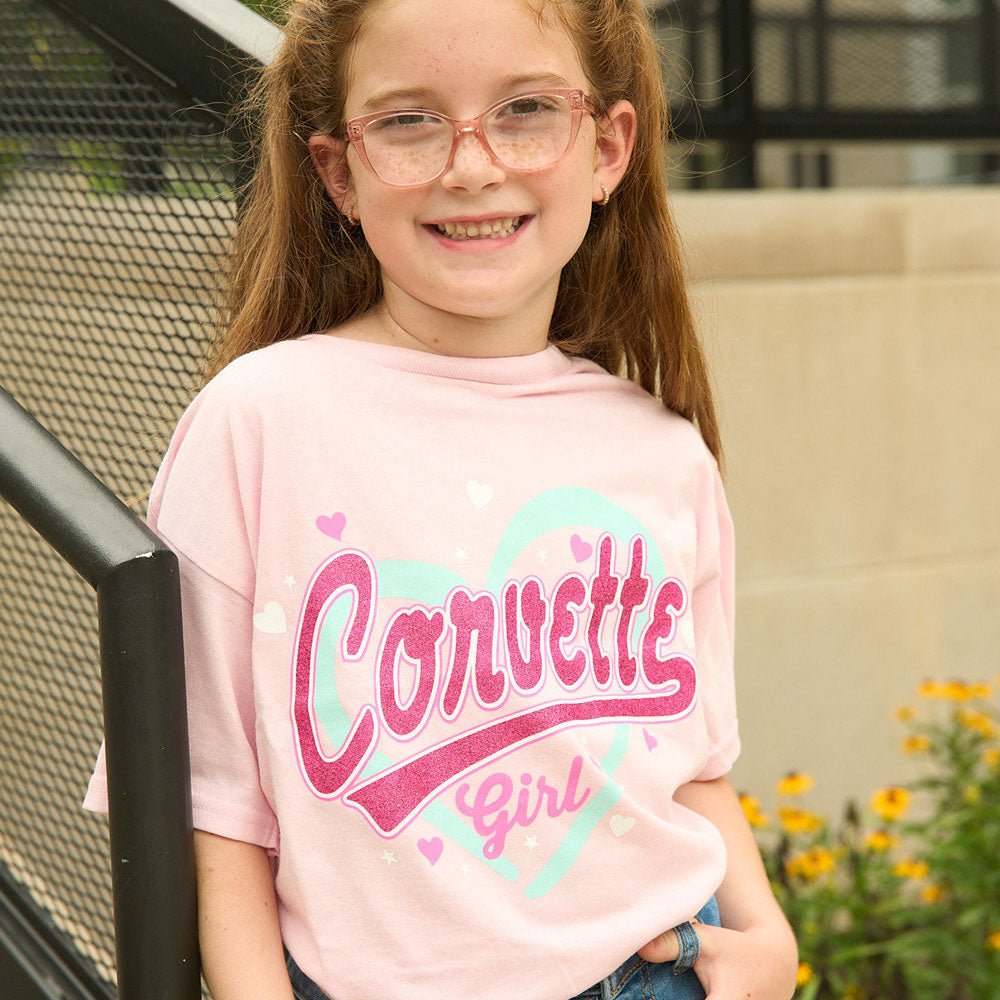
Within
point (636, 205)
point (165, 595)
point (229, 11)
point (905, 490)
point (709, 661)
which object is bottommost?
point (905, 490)

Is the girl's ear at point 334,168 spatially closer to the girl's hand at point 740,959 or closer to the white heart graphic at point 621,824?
the white heart graphic at point 621,824

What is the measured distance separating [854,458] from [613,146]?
101 inches

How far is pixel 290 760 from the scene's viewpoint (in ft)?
4.23

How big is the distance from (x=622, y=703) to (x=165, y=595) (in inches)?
20.0

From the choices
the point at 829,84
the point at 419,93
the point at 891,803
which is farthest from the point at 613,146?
the point at 829,84

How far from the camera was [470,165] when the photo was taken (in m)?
1.38

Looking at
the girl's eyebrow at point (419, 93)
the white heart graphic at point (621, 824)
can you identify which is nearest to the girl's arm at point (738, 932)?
the white heart graphic at point (621, 824)

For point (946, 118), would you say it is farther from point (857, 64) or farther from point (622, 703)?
point (622, 703)

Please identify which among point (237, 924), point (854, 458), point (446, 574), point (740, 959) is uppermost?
point (446, 574)

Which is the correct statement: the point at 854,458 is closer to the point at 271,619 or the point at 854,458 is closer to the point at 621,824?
the point at 621,824

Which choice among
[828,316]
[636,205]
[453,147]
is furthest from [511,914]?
[828,316]

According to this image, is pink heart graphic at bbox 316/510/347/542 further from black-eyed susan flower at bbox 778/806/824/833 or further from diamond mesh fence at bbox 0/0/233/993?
black-eyed susan flower at bbox 778/806/824/833

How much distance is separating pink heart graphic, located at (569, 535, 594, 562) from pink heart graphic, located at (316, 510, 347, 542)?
9.9 inches

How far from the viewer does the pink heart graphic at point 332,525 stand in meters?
1.32
